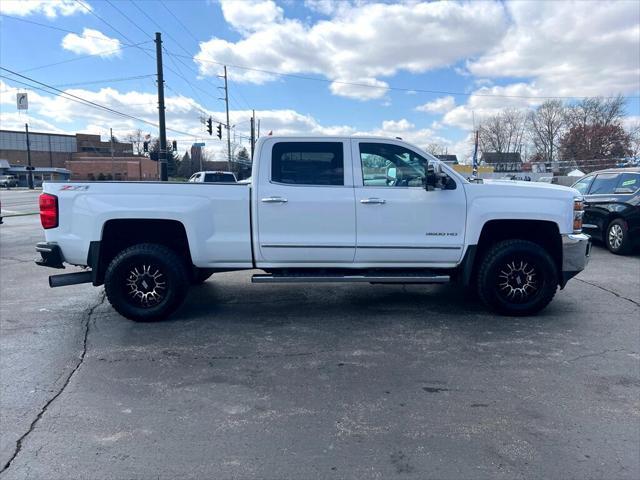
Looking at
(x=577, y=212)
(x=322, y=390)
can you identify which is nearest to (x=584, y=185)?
(x=577, y=212)

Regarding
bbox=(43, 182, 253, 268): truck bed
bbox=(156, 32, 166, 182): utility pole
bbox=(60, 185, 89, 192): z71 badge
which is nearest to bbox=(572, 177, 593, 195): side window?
bbox=(43, 182, 253, 268): truck bed

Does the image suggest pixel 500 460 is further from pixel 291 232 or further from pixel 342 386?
pixel 291 232

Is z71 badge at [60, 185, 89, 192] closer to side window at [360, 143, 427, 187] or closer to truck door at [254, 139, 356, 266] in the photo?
truck door at [254, 139, 356, 266]

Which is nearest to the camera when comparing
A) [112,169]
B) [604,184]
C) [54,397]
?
[54,397]

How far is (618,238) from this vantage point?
32.2 feet

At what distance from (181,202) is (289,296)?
A: 2.11 metres

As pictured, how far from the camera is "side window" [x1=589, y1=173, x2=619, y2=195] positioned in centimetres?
1032

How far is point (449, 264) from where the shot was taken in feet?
18.2

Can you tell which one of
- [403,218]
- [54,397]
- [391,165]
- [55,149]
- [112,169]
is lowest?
[54,397]

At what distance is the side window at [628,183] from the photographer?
32.1 feet

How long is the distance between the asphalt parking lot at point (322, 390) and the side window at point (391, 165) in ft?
5.24

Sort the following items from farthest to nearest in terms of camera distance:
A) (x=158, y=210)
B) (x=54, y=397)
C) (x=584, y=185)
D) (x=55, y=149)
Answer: (x=55, y=149) → (x=584, y=185) → (x=158, y=210) → (x=54, y=397)

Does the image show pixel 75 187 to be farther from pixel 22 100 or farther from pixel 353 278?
pixel 22 100

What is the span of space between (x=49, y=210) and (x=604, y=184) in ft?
35.3
